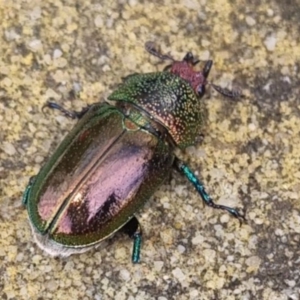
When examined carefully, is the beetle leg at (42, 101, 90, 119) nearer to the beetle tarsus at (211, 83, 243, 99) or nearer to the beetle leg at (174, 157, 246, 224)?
Answer: the beetle leg at (174, 157, 246, 224)

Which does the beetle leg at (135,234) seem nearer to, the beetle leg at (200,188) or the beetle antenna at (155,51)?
the beetle leg at (200,188)

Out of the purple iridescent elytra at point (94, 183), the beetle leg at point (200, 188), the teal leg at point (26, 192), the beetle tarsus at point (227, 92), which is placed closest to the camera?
the purple iridescent elytra at point (94, 183)

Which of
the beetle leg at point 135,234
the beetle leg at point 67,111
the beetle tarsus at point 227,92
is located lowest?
the beetle leg at point 135,234

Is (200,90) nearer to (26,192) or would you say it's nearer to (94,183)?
(94,183)

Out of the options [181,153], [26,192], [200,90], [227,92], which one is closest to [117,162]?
[26,192]

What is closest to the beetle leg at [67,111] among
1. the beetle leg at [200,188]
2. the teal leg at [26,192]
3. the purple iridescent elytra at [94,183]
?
the purple iridescent elytra at [94,183]

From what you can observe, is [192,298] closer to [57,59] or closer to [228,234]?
[228,234]

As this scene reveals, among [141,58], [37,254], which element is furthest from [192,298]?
[141,58]
